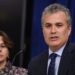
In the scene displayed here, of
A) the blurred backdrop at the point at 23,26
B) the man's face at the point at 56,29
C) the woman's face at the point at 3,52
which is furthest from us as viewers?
the blurred backdrop at the point at 23,26

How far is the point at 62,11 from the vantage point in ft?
7.06

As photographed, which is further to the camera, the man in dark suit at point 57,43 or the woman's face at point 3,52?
the woman's face at point 3,52

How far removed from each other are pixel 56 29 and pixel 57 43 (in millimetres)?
84

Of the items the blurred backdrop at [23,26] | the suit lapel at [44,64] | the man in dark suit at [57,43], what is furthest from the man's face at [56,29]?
the blurred backdrop at [23,26]

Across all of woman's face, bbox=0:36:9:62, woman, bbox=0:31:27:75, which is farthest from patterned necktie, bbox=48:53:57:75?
woman's face, bbox=0:36:9:62

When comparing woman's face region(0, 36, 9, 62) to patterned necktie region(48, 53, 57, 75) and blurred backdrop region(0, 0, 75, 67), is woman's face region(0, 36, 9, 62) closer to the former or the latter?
patterned necktie region(48, 53, 57, 75)

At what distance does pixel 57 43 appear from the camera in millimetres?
2096

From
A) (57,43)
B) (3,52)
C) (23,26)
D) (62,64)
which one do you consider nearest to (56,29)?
(57,43)

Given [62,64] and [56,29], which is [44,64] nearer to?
[62,64]

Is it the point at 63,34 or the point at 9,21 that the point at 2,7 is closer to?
the point at 9,21

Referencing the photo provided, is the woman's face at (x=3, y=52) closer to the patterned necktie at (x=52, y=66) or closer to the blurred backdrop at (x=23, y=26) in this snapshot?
the patterned necktie at (x=52, y=66)

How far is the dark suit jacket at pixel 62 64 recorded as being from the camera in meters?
2.10

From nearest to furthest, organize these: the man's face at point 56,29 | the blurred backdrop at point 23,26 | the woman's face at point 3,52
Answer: the man's face at point 56,29 < the woman's face at point 3,52 < the blurred backdrop at point 23,26

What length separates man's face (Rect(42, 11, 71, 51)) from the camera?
209 cm
